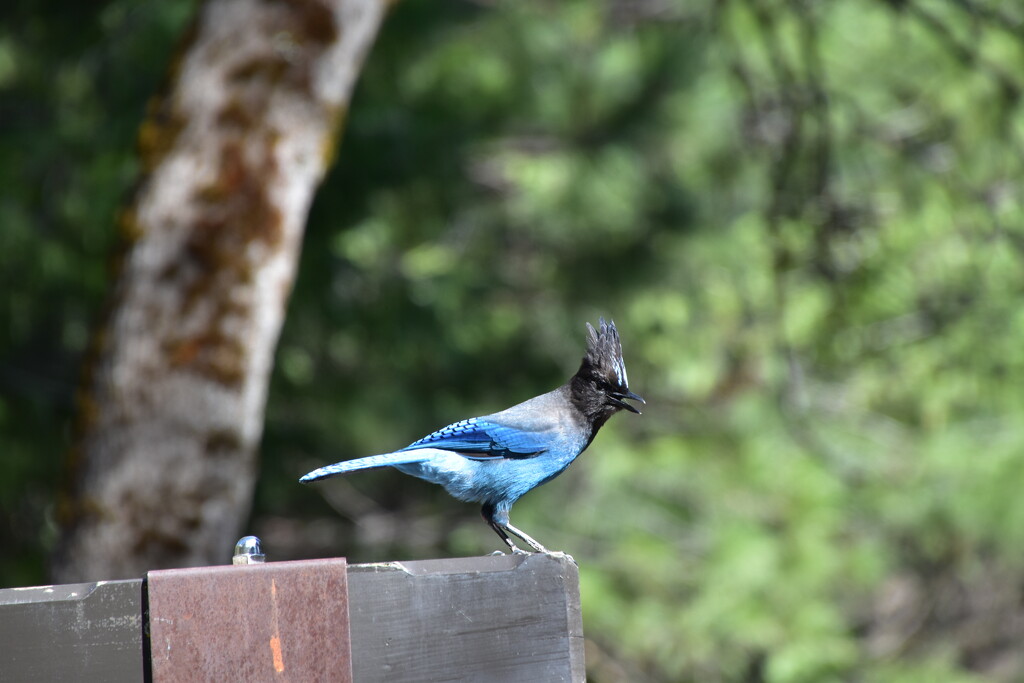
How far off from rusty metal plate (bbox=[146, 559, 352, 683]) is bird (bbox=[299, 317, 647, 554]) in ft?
3.03

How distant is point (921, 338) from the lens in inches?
284

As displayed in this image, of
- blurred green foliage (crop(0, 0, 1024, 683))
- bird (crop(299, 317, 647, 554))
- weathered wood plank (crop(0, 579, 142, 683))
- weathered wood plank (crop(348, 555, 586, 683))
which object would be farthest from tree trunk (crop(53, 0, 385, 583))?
weathered wood plank (crop(0, 579, 142, 683))

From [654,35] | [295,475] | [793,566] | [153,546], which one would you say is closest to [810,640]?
[793,566]

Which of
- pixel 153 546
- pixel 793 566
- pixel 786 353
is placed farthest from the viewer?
pixel 793 566

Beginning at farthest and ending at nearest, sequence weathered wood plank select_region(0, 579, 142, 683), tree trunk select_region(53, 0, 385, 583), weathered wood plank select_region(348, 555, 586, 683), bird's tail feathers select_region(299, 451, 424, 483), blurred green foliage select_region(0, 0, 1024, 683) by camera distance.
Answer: blurred green foliage select_region(0, 0, 1024, 683), tree trunk select_region(53, 0, 385, 583), bird's tail feathers select_region(299, 451, 424, 483), weathered wood plank select_region(348, 555, 586, 683), weathered wood plank select_region(0, 579, 142, 683)

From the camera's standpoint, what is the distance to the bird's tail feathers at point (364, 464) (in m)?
2.15

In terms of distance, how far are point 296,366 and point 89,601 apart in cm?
433

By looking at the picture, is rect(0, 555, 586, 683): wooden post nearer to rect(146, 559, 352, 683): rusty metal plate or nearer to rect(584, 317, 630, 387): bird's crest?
rect(146, 559, 352, 683): rusty metal plate

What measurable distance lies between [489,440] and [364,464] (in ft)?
1.72

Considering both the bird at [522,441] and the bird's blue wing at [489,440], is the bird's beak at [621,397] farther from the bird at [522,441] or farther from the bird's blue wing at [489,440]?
the bird's blue wing at [489,440]

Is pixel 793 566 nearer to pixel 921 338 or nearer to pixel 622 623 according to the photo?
pixel 622 623

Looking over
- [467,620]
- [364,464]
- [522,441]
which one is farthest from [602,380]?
[467,620]

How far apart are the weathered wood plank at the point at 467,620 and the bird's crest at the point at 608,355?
→ 80 centimetres

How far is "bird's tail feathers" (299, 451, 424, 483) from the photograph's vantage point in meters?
2.15
